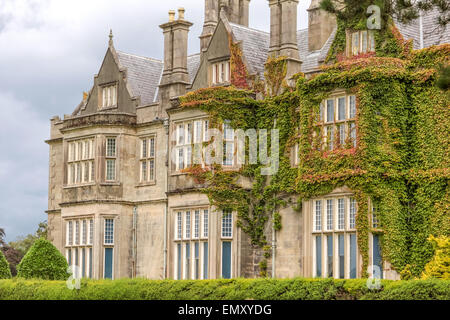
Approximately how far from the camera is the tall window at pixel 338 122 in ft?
97.4

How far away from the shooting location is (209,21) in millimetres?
38781

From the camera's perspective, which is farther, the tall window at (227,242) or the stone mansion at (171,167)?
the tall window at (227,242)

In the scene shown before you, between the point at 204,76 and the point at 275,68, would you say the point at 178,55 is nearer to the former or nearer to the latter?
the point at 204,76

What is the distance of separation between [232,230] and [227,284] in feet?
18.9

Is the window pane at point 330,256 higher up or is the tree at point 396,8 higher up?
the tree at point 396,8

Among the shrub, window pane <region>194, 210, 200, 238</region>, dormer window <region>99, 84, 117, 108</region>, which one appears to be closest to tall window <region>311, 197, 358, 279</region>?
the shrub

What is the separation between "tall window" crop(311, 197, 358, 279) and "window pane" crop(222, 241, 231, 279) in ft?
12.1

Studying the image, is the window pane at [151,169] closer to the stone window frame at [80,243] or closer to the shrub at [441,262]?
the stone window frame at [80,243]

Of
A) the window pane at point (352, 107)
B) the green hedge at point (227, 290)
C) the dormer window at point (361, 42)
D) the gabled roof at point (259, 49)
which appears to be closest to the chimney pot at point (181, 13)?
the gabled roof at point (259, 49)

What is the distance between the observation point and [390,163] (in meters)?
28.9

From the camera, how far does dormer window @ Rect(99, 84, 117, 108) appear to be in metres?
39.6

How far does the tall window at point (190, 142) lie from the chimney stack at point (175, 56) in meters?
2.36
